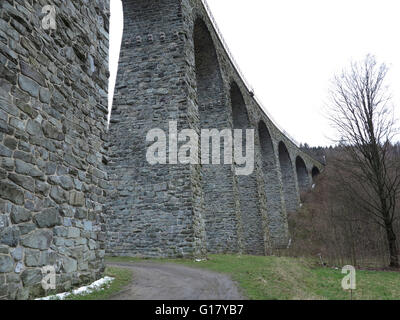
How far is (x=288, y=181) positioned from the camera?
117 ft

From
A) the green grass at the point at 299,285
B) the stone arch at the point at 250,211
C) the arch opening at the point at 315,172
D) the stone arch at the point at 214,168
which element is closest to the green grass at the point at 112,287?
the green grass at the point at 299,285

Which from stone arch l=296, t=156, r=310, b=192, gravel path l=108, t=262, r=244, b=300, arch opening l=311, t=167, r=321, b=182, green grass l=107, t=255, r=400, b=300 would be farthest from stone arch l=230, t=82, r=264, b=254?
arch opening l=311, t=167, r=321, b=182

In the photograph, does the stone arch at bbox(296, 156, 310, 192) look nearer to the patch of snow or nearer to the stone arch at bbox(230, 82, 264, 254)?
the stone arch at bbox(230, 82, 264, 254)

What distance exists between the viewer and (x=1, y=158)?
3938mm

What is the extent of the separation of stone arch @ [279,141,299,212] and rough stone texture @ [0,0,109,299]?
2906 cm

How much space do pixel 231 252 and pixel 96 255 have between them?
35.9 feet

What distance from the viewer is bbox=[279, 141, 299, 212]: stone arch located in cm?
3453

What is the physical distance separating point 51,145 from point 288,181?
1314 inches

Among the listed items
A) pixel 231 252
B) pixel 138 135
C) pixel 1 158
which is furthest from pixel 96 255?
pixel 231 252

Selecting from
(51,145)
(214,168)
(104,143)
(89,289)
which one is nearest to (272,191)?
(214,168)

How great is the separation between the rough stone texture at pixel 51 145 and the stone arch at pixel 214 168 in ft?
35.1

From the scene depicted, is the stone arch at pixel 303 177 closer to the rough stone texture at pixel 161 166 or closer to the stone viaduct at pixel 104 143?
the stone viaduct at pixel 104 143

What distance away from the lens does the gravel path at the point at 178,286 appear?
4.96 meters

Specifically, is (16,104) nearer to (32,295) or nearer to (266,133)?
(32,295)
